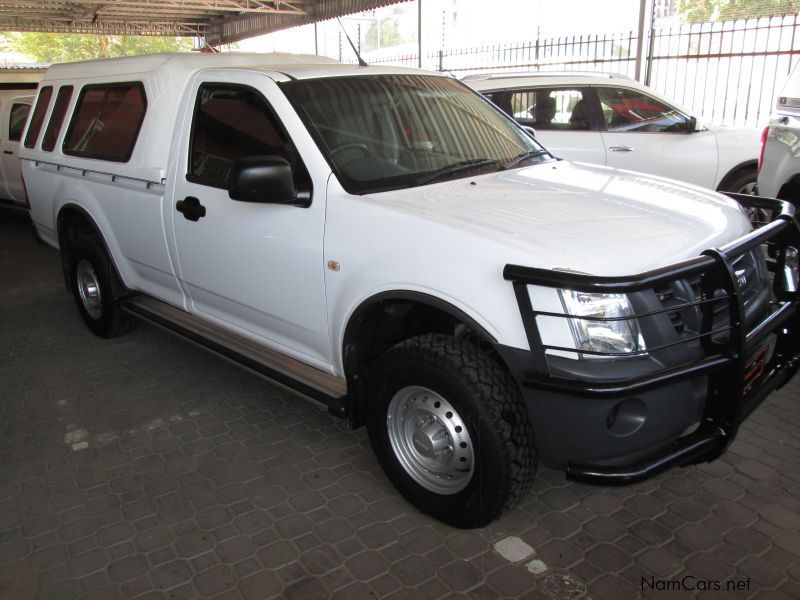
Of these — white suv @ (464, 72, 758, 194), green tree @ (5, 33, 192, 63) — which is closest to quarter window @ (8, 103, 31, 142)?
white suv @ (464, 72, 758, 194)

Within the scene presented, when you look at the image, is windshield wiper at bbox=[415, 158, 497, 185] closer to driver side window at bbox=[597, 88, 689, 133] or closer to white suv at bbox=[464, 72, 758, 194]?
white suv at bbox=[464, 72, 758, 194]

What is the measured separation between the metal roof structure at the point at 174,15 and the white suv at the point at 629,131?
29.4ft

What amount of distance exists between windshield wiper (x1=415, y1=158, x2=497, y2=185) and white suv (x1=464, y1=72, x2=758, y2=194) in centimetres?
411

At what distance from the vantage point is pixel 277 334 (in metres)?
3.84

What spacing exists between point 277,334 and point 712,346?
86.6 inches

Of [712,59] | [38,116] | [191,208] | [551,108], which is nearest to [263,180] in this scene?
[191,208]

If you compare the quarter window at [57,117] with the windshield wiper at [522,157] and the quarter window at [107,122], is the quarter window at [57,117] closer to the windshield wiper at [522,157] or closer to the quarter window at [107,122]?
the quarter window at [107,122]

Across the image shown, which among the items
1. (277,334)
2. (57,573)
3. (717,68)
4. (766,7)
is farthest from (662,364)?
(717,68)

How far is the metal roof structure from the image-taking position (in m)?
19.3

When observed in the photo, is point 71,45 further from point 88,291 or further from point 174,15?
point 88,291

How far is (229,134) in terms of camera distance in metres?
3.95

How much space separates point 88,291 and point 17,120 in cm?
628

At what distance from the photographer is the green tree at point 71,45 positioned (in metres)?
33.3

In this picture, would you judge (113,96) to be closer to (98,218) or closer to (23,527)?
(98,218)
